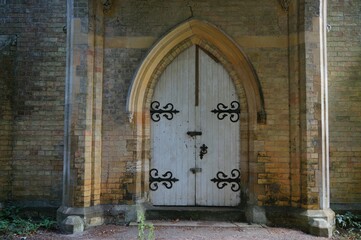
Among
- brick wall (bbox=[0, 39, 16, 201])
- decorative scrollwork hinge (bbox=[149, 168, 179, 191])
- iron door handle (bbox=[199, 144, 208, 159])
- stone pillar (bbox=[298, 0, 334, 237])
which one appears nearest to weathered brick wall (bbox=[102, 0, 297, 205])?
stone pillar (bbox=[298, 0, 334, 237])

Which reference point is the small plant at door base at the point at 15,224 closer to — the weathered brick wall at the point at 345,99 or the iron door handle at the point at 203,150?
the iron door handle at the point at 203,150

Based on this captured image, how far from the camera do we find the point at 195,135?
704 centimetres

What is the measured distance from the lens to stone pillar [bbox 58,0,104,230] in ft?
21.1

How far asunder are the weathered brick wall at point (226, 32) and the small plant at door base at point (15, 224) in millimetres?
1223

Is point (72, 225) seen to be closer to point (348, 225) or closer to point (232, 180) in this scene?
point (232, 180)

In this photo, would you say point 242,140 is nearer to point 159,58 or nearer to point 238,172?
point 238,172

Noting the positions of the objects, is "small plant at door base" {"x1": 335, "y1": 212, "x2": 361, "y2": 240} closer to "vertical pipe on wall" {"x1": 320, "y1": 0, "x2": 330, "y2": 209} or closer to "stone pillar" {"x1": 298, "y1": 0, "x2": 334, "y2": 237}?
"stone pillar" {"x1": 298, "y1": 0, "x2": 334, "y2": 237}

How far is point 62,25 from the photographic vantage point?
7910 mm

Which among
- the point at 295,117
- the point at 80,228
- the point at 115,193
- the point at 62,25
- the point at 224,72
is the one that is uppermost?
the point at 62,25

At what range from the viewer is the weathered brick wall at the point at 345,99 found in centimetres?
762

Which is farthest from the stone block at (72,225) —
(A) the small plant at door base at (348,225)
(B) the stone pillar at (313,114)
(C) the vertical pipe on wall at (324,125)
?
(A) the small plant at door base at (348,225)

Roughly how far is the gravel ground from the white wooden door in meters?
0.75

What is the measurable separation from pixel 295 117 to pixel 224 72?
63.1 inches

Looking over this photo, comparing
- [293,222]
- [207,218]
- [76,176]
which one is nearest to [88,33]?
[76,176]
